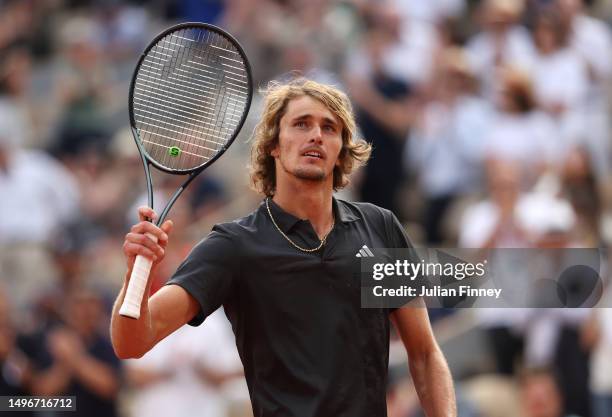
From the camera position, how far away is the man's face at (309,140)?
4.67m

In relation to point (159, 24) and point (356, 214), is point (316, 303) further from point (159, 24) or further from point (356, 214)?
point (159, 24)

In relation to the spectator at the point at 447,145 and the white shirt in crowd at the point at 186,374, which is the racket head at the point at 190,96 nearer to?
the white shirt in crowd at the point at 186,374

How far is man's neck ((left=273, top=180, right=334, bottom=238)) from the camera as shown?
15.5ft

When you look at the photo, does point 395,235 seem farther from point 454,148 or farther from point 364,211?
point 454,148

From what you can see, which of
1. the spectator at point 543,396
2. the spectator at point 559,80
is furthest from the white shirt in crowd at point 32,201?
the spectator at point 543,396

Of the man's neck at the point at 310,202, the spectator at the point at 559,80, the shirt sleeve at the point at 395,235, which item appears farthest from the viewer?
the spectator at the point at 559,80

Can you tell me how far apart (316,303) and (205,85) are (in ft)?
3.82

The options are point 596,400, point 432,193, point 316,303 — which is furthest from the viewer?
point 432,193

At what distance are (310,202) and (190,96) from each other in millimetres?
863

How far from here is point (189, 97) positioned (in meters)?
5.33

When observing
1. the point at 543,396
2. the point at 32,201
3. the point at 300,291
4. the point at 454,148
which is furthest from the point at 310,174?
the point at 32,201

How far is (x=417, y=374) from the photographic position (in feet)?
15.8

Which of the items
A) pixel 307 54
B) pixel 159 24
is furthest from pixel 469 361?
pixel 159 24

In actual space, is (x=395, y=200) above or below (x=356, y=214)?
above
